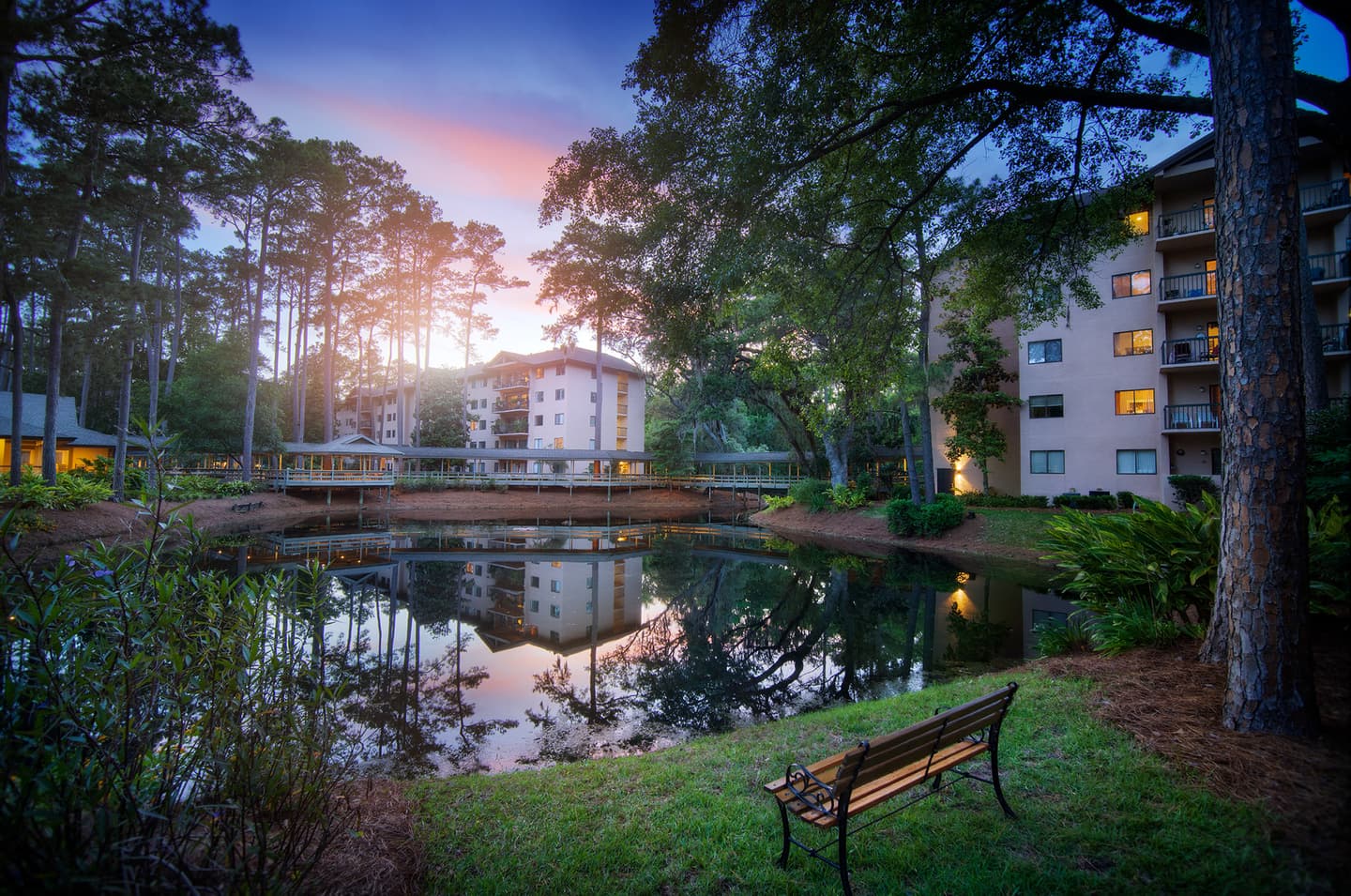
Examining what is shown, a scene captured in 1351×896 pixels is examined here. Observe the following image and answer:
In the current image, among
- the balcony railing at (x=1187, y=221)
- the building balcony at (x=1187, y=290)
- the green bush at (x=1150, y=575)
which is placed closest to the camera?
the green bush at (x=1150, y=575)

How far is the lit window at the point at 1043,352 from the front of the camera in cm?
2164

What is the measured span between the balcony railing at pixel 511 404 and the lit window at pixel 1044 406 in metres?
37.6

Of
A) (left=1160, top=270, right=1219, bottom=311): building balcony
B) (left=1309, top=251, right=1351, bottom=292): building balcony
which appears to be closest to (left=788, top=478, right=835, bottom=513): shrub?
(left=1160, top=270, right=1219, bottom=311): building balcony

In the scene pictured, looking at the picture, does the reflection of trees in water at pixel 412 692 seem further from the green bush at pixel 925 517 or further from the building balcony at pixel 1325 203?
the building balcony at pixel 1325 203

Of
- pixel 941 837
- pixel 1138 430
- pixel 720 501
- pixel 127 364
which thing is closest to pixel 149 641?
pixel 941 837

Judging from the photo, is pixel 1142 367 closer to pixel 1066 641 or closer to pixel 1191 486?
pixel 1191 486

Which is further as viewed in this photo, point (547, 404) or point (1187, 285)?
point (547, 404)

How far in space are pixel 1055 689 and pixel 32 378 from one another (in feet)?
182

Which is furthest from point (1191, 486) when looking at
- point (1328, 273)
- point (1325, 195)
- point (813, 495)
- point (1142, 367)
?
point (813, 495)

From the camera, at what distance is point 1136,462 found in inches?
786

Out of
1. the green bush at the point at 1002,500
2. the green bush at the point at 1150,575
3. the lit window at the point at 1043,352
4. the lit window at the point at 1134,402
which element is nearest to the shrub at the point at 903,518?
the green bush at the point at 1002,500

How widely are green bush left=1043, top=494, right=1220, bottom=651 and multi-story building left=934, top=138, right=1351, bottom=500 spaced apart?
14.3 meters

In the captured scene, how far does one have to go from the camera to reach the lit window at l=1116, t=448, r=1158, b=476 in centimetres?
1966

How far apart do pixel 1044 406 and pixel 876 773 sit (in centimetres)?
2353
